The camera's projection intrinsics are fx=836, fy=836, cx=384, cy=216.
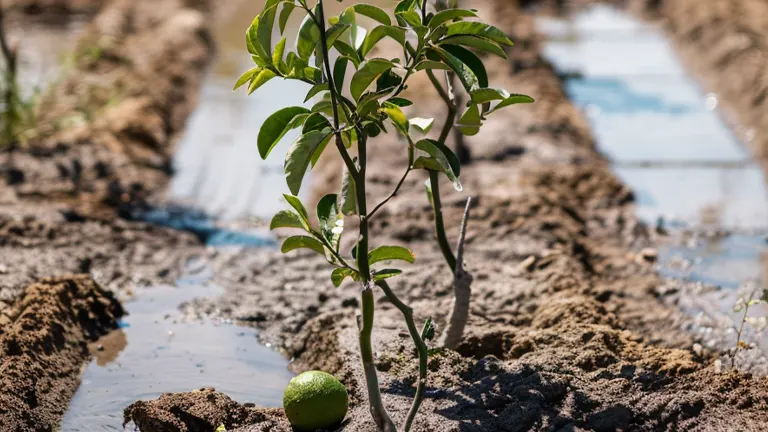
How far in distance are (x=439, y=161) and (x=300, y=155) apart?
1.51ft

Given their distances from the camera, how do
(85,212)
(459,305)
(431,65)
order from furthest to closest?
1. (85,212)
2. (459,305)
3. (431,65)

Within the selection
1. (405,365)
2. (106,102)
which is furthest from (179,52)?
(405,365)

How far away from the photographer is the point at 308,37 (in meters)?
2.68

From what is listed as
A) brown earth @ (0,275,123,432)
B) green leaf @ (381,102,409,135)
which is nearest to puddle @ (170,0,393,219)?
brown earth @ (0,275,123,432)

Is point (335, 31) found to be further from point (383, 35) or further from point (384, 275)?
point (384, 275)

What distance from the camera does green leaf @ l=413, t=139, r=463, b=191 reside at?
8.95 feet

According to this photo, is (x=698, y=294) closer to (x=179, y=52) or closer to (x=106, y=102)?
(x=106, y=102)

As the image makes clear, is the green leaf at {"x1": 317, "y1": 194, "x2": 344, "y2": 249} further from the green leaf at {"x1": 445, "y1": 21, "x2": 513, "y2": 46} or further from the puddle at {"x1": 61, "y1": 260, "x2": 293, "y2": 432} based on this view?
the puddle at {"x1": 61, "y1": 260, "x2": 293, "y2": 432}

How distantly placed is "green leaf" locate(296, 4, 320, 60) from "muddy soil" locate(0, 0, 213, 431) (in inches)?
70.9

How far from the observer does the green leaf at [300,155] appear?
2.64 meters

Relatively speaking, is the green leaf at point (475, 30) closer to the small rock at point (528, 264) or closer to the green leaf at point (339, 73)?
the green leaf at point (339, 73)

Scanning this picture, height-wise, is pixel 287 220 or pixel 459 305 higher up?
pixel 287 220

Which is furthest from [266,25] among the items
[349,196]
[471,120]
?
[471,120]

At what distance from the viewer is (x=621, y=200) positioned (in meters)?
6.12
